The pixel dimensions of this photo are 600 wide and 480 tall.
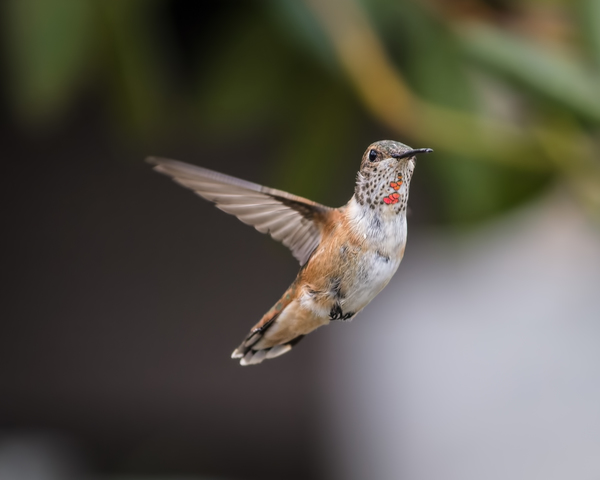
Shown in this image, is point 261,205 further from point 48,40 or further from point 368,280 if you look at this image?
point 48,40

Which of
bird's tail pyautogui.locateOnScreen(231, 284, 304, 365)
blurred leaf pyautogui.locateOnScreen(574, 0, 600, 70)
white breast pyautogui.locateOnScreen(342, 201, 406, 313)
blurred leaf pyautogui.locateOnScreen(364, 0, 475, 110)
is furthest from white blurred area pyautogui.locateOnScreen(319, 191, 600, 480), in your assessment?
white breast pyautogui.locateOnScreen(342, 201, 406, 313)

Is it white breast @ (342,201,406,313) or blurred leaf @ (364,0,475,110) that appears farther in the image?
blurred leaf @ (364,0,475,110)

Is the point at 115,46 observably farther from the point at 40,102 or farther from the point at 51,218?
the point at 51,218

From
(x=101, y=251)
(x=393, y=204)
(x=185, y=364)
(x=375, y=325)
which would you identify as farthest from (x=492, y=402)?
(x=393, y=204)

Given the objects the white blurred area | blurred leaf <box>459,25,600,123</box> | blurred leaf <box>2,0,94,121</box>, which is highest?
blurred leaf <box>2,0,94,121</box>

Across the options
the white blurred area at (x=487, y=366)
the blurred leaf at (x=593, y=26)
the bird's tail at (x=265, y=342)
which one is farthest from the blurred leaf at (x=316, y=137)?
the white blurred area at (x=487, y=366)

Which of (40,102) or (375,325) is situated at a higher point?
(40,102)

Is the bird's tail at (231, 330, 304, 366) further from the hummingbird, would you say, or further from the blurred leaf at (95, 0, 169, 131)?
the blurred leaf at (95, 0, 169, 131)
